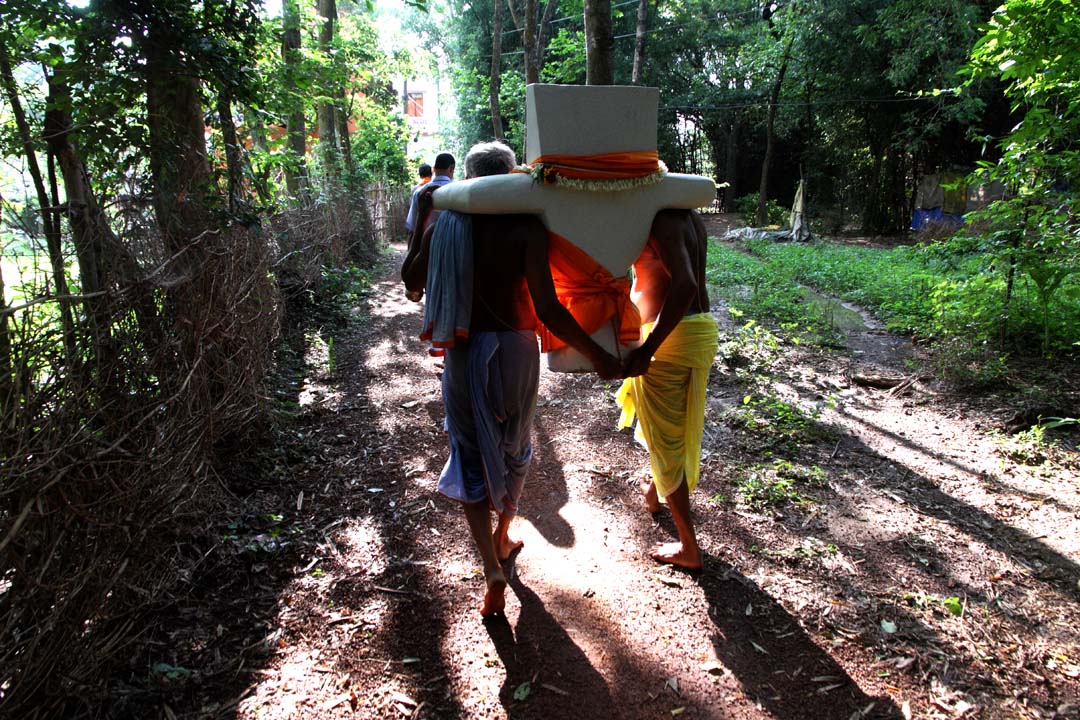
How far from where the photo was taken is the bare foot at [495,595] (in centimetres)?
256

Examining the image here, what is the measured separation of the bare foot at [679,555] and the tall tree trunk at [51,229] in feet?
8.04

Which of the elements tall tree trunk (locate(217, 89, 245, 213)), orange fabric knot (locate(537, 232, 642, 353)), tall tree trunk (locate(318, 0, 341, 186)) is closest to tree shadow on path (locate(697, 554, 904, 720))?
orange fabric knot (locate(537, 232, 642, 353))

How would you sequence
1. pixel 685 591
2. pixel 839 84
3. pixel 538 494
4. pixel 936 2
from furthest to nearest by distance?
pixel 839 84, pixel 936 2, pixel 538 494, pixel 685 591

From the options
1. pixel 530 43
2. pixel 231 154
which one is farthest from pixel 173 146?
pixel 530 43

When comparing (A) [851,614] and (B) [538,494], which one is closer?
(A) [851,614]

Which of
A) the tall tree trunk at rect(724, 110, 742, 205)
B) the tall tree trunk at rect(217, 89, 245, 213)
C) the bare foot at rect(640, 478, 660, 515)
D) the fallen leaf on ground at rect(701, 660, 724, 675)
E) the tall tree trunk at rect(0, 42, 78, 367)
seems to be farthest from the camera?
the tall tree trunk at rect(724, 110, 742, 205)

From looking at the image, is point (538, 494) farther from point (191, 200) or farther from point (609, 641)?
point (191, 200)

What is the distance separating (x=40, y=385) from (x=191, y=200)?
185 centimetres

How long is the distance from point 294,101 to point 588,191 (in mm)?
3876

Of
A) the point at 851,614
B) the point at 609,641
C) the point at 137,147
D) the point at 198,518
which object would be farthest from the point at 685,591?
the point at 137,147

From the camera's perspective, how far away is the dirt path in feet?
7.20

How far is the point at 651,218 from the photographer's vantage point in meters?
2.54

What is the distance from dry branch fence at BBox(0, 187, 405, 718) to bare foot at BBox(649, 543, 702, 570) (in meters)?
2.09

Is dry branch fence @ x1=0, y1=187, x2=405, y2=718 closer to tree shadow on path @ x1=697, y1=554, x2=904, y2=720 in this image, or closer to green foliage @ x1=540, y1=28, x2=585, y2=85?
tree shadow on path @ x1=697, y1=554, x2=904, y2=720
